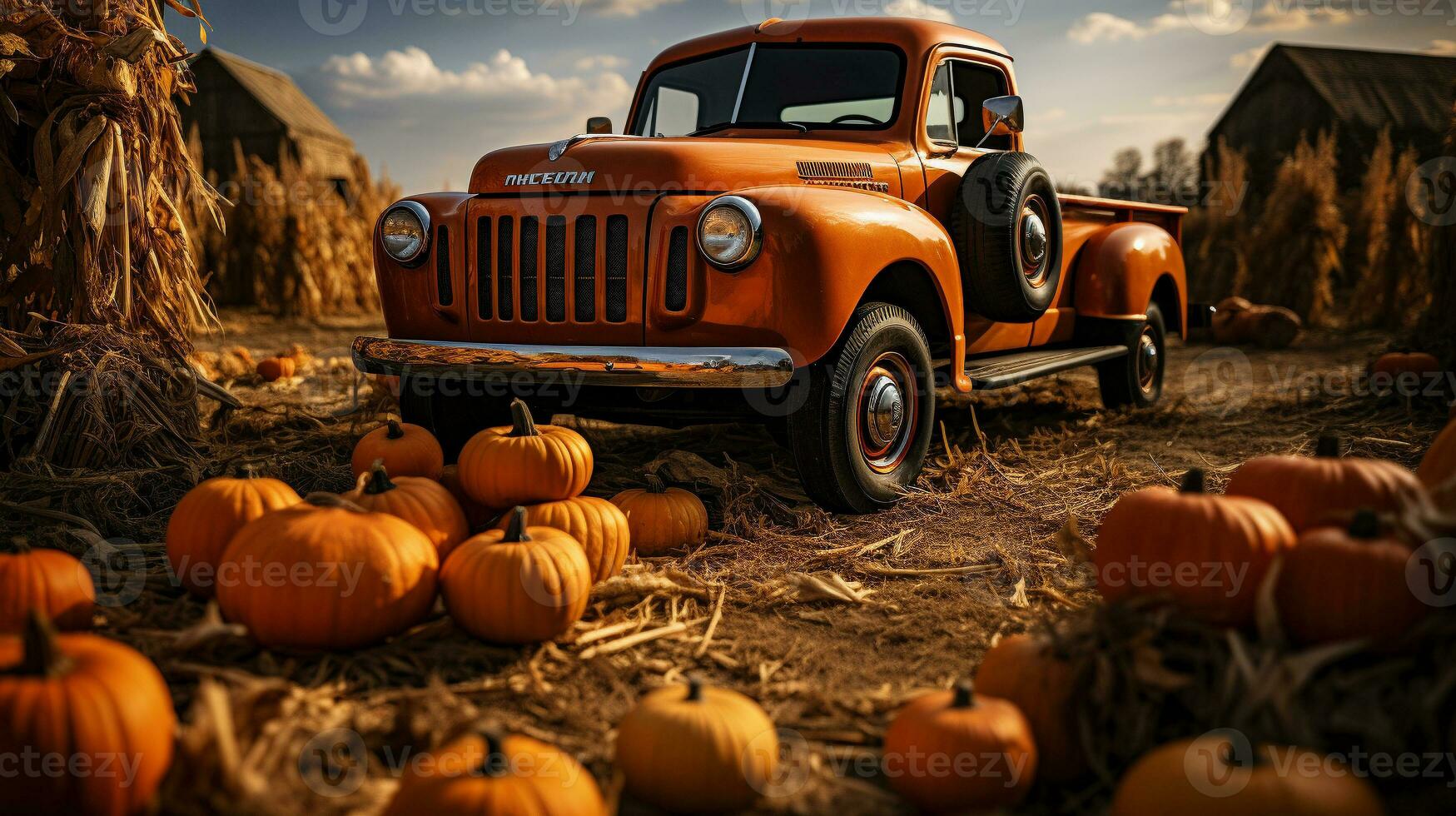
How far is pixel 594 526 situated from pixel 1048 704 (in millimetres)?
1616

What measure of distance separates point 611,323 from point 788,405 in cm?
78

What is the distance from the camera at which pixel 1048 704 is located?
2000mm

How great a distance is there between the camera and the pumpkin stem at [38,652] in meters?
1.72

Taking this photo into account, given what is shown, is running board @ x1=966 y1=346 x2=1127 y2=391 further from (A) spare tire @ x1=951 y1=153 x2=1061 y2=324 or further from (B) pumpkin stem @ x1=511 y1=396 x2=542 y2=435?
(B) pumpkin stem @ x1=511 y1=396 x2=542 y2=435

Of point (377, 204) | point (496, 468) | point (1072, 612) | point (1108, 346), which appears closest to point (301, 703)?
point (496, 468)

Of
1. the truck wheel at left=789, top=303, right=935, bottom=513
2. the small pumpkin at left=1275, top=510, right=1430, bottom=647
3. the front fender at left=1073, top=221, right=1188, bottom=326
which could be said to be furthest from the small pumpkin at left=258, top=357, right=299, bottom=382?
the small pumpkin at left=1275, top=510, right=1430, bottom=647

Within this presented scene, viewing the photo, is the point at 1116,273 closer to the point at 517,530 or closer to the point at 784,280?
the point at 784,280

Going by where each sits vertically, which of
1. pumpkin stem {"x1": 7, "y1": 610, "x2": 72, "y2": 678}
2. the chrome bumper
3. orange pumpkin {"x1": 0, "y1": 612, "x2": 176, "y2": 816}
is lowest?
orange pumpkin {"x1": 0, "y1": 612, "x2": 176, "y2": 816}

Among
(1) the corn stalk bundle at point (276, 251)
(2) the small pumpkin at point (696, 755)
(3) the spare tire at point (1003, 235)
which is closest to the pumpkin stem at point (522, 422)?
(2) the small pumpkin at point (696, 755)

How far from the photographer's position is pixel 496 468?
3.25 m

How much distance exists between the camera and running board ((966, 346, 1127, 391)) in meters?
4.60

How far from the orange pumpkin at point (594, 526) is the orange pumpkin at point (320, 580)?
22.6 inches

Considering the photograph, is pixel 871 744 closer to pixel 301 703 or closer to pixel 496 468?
pixel 301 703

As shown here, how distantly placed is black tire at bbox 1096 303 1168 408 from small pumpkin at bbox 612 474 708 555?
12.6ft
